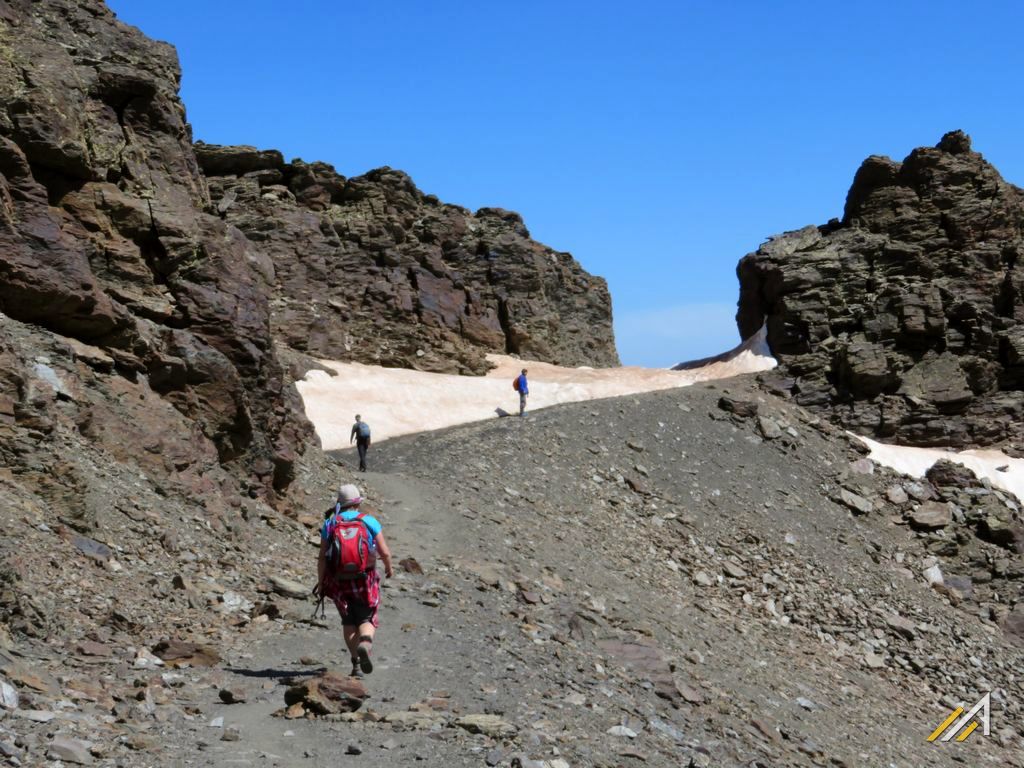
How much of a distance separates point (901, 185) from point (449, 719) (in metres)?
34.8

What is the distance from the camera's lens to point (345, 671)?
9281mm

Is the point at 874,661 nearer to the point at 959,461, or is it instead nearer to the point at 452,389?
the point at 959,461

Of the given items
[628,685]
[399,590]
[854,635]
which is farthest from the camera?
[854,635]

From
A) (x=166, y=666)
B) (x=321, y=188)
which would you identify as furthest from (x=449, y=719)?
(x=321, y=188)

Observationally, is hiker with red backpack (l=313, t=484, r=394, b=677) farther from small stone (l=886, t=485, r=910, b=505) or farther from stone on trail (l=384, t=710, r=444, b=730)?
small stone (l=886, t=485, r=910, b=505)

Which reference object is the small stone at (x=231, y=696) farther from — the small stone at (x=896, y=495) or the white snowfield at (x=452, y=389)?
the small stone at (x=896, y=495)

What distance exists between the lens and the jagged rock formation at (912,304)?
33.7 metres

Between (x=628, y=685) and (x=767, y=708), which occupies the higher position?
(x=628, y=685)

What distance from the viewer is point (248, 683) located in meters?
8.39

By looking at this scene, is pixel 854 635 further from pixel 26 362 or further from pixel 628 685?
pixel 26 362

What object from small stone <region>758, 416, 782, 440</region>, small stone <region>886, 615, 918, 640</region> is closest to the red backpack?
small stone <region>886, 615, 918, 640</region>

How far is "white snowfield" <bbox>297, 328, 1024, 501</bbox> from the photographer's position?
2900 cm

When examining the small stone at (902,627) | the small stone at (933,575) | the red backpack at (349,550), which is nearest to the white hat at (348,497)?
the red backpack at (349,550)

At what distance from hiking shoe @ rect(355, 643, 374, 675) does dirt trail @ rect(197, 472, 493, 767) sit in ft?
0.56
